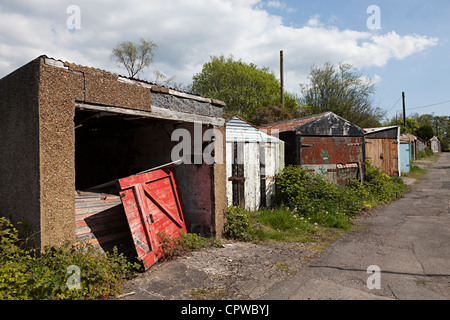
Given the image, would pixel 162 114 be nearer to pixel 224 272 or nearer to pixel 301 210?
pixel 224 272

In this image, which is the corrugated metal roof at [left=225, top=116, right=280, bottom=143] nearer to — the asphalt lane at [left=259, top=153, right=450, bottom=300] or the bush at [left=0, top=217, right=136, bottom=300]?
the asphalt lane at [left=259, top=153, right=450, bottom=300]

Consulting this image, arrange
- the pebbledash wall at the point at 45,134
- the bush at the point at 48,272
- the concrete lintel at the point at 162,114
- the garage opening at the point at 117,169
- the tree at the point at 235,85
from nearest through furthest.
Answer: the bush at the point at 48,272
the pebbledash wall at the point at 45,134
the concrete lintel at the point at 162,114
the garage opening at the point at 117,169
the tree at the point at 235,85

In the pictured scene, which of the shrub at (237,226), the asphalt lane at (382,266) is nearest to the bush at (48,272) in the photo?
the asphalt lane at (382,266)

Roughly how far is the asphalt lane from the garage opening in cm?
245

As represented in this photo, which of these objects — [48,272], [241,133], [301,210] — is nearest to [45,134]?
[48,272]

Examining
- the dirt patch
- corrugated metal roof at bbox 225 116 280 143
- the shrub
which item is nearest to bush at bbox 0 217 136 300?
→ the dirt patch

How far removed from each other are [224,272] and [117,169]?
4478 millimetres

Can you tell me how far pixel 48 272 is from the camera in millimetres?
3090

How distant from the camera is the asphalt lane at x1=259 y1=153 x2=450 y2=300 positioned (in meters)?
3.73

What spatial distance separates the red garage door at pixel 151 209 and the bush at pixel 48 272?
0.70 m

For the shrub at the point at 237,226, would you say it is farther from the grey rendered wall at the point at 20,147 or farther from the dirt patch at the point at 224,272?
the grey rendered wall at the point at 20,147

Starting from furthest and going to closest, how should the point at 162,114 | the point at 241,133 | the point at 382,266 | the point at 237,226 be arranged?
the point at 241,133, the point at 237,226, the point at 162,114, the point at 382,266

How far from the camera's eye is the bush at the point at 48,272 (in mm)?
2934
